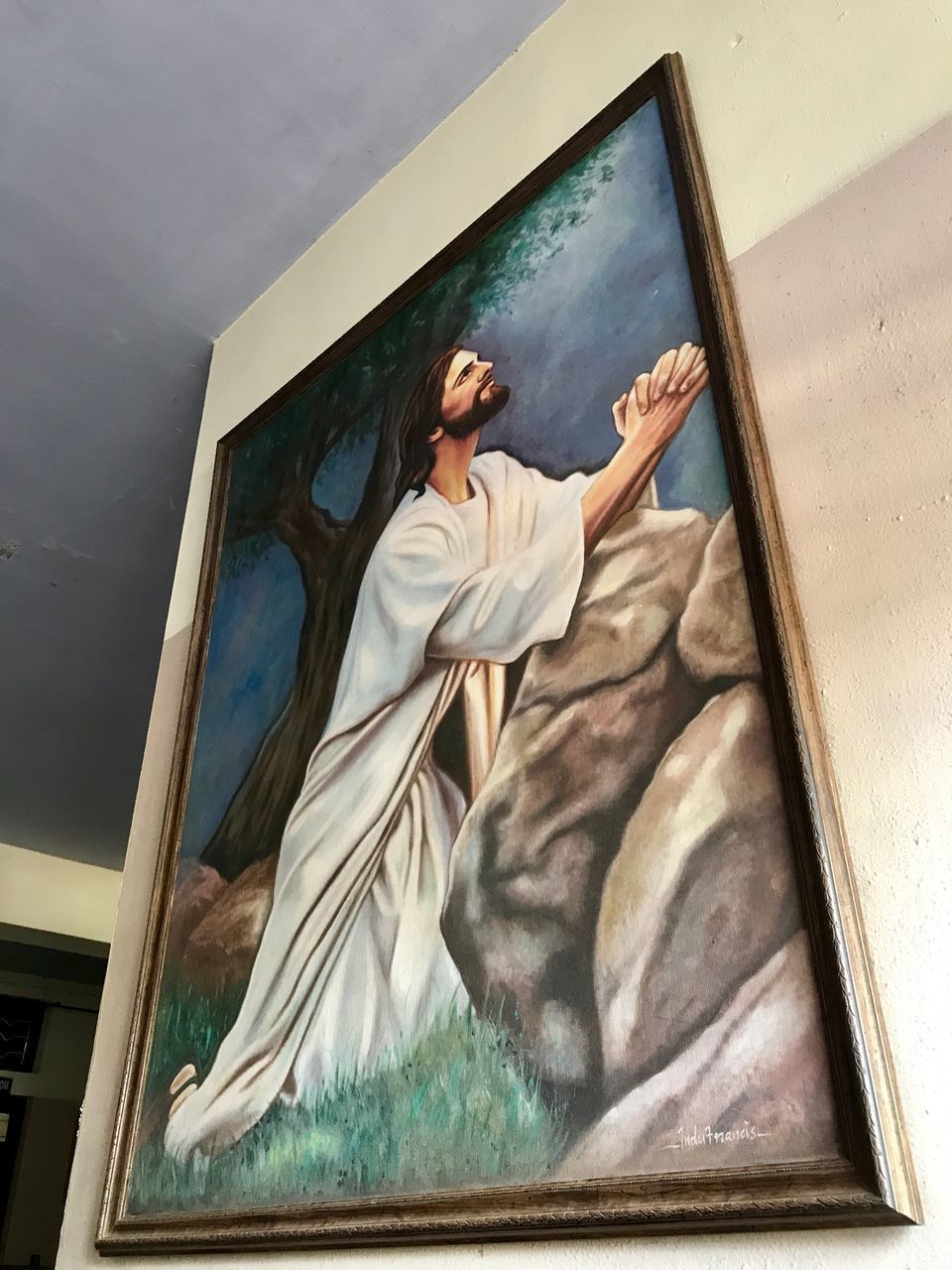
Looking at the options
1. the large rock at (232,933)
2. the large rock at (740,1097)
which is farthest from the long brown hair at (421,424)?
the large rock at (740,1097)

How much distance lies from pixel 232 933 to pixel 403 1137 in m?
0.47

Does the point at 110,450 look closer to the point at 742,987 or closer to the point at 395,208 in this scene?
the point at 395,208

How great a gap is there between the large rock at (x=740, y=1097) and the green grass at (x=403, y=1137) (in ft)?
0.25

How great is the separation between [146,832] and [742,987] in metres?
1.14

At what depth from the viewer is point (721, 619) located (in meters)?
1.01

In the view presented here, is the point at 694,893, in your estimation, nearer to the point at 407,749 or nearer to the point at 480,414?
the point at 407,749

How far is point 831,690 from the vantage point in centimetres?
91

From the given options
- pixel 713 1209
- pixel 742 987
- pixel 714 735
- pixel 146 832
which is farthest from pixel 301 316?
pixel 713 1209

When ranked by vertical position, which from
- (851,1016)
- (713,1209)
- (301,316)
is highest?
(301,316)

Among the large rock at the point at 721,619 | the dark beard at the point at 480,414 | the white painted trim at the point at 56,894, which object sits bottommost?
the large rock at the point at 721,619

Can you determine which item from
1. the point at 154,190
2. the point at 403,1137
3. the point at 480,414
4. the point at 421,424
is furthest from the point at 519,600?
the point at 154,190

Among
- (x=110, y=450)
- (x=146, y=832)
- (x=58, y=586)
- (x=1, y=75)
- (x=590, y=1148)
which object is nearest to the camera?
(x=590, y=1148)

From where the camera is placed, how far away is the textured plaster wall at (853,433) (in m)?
0.78

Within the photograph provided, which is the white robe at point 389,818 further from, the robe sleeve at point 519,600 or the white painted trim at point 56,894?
the white painted trim at point 56,894
